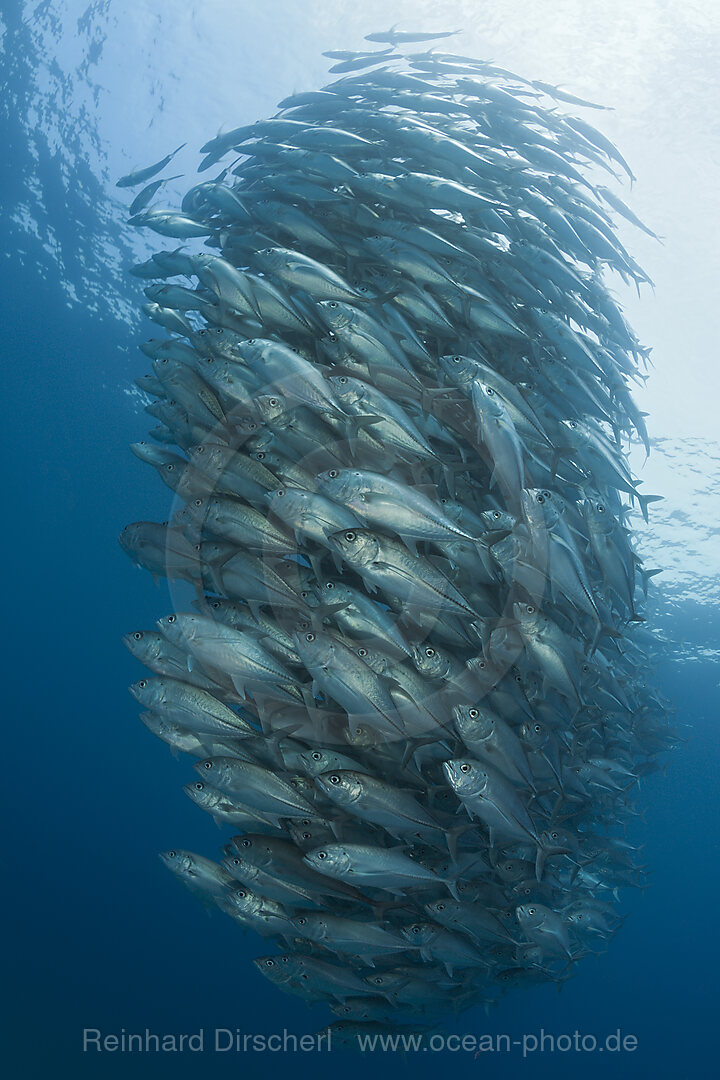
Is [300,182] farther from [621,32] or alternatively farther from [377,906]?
[621,32]

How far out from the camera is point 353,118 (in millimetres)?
4805

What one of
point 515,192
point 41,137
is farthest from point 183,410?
point 41,137

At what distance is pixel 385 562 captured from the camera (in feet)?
9.18

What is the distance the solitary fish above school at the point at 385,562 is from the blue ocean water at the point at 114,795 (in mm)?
13109

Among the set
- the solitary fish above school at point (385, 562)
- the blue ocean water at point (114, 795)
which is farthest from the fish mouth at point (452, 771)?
the blue ocean water at point (114, 795)

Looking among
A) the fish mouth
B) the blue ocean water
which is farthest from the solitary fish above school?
the blue ocean water

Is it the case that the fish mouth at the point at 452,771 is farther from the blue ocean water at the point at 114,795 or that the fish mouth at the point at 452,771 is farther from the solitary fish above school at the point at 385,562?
the blue ocean water at the point at 114,795

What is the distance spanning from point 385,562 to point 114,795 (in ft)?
143

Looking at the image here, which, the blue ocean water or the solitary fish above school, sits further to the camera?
the blue ocean water

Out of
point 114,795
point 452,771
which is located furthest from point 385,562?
point 114,795

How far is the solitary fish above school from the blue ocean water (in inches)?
516

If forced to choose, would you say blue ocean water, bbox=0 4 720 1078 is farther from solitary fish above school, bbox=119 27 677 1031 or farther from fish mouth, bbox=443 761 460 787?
fish mouth, bbox=443 761 460 787

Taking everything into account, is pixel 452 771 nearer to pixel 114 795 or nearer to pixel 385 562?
pixel 385 562

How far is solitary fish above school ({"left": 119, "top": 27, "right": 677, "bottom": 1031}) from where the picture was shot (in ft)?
9.93
